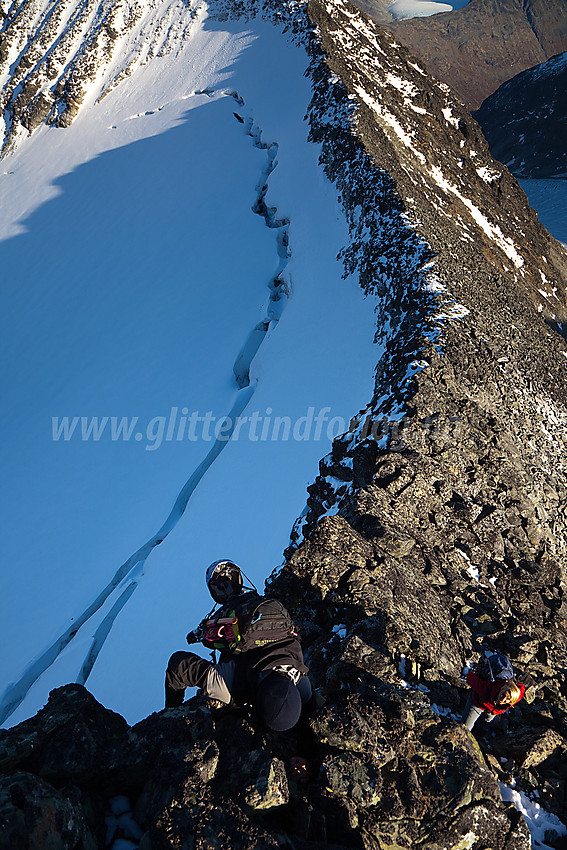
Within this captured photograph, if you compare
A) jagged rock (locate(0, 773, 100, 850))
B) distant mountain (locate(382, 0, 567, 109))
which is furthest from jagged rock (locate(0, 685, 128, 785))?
distant mountain (locate(382, 0, 567, 109))

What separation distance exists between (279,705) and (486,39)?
136963 mm

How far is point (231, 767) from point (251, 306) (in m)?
14.8

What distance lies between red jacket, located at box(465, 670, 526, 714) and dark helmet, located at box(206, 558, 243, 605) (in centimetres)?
196

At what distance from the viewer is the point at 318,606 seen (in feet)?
18.0

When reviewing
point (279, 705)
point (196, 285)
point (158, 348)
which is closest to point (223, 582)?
point (279, 705)

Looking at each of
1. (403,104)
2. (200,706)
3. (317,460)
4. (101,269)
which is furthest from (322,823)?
(403,104)

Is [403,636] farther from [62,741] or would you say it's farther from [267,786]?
[62,741]

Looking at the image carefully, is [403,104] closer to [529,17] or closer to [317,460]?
[317,460]

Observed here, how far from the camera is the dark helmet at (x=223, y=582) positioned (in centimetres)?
458

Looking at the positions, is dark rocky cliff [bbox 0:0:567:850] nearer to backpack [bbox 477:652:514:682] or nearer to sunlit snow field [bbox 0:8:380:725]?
backpack [bbox 477:652:514:682]

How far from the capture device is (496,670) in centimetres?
420

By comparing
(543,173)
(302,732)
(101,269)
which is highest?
(101,269)

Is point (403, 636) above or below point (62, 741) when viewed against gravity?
below

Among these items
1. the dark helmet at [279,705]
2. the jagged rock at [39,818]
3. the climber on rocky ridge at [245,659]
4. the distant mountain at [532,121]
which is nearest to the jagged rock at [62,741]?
the jagged rock at [39,818]
